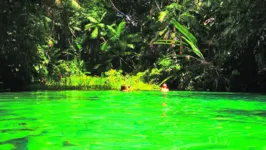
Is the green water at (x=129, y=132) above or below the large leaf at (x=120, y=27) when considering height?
below

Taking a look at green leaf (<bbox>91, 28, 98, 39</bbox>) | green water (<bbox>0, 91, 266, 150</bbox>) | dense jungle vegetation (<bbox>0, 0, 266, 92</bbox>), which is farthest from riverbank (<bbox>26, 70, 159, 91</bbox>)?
green water (<bbox>0, 91, 266, 150</bbox>)

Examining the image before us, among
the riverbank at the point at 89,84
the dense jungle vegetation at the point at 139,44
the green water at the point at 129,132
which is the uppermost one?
the dense jungle vegetation at the point at 139,44

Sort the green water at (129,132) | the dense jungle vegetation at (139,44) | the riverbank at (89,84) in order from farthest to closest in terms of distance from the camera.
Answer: the riverbank at (89,84), the dense jungle vegetation at (139,44), the green water at (129,132)

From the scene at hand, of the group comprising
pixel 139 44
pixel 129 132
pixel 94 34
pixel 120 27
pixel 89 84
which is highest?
pixel 120 27

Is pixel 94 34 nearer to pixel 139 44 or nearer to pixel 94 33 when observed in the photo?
pixel 94 33

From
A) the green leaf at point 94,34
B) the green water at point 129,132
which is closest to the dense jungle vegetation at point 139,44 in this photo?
the green leaf at point 94,34

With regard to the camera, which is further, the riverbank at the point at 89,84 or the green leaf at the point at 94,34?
the green leaf at the point at 94,34

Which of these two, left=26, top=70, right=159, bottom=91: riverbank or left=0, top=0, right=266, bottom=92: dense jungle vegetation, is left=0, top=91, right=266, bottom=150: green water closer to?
left=0, top=0, right=266, bottom=92: dense jungle vegetation

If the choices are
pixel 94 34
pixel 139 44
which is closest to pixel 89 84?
pixel 94 34

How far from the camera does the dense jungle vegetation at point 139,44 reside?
15430 mm

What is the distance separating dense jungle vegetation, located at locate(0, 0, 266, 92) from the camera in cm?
1543

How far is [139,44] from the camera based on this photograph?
22234 millimetres

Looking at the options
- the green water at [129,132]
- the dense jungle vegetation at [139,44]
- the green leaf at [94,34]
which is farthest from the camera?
the green leaf at [94,34]

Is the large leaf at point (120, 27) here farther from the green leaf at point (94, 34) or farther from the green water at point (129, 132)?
the green water at point (129, 132)
